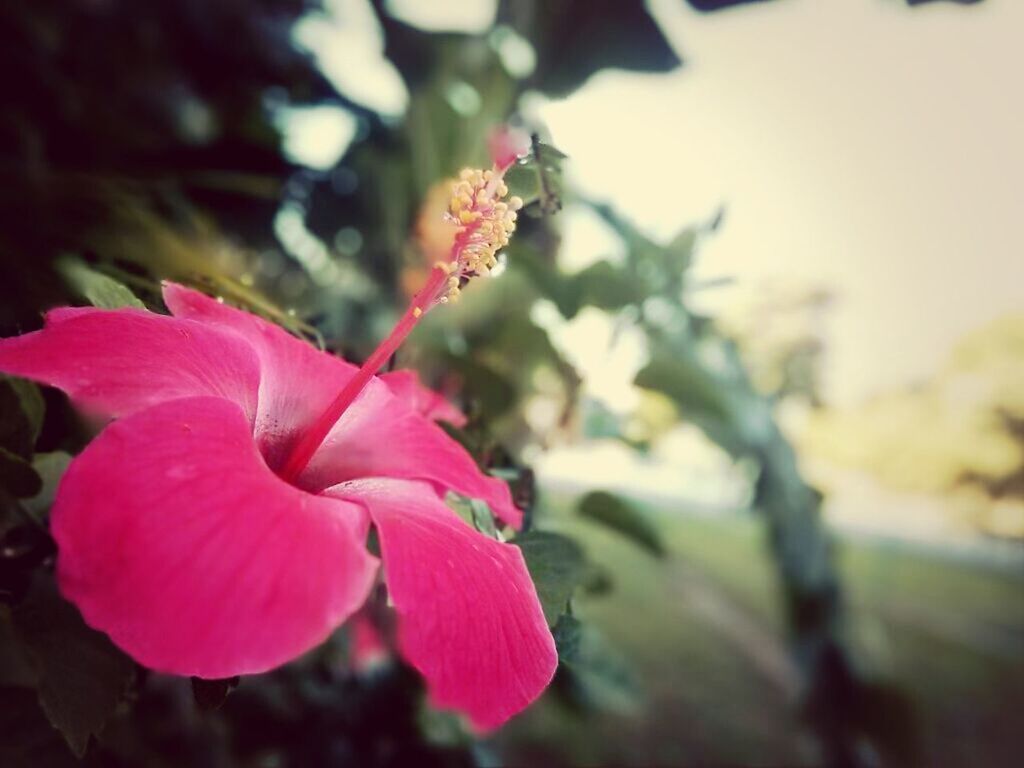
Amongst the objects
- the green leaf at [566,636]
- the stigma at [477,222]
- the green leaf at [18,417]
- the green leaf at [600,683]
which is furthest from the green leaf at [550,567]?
the green leaf at [600,683]

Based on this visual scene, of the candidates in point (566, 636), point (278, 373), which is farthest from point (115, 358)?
point (566, 636)

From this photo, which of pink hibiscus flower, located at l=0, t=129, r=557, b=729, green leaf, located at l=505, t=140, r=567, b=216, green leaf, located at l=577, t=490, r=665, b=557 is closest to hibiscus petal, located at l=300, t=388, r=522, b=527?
→ pink hibiscus flower, located at l=0, t=129, r=557, b=729

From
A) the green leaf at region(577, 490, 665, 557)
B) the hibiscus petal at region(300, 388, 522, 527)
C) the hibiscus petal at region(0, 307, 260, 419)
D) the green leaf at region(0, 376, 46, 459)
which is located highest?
the hibiscus petal at region(0, 307, 260, 419)

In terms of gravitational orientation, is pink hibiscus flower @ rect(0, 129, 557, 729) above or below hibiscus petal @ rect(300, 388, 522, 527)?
above

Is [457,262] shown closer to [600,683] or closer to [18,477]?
[18,477]

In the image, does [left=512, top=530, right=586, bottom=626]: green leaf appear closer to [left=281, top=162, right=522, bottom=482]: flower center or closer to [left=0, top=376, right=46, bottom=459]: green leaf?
[left=281, top=162, right=522, bottom=482]: flower center

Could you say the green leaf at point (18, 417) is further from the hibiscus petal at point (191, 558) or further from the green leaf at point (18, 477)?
the hibiscus petal at point (191, 558)
